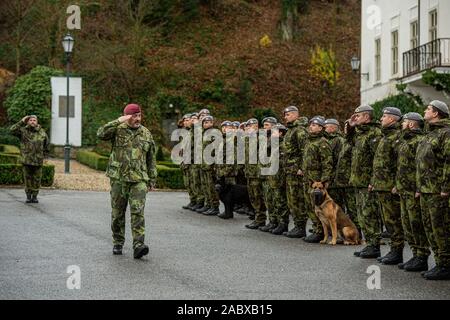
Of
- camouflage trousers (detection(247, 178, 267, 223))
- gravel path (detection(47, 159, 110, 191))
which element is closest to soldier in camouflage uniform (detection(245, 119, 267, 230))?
camouflage trousers (detection(247, 178, 267, 223))

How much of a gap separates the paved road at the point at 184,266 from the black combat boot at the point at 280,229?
28 cm

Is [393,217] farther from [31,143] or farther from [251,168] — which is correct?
[31,143]

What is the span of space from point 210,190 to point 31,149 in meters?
4.38

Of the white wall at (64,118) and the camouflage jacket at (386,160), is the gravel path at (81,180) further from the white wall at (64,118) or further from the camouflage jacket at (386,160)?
the camouflage jacket at (386,160)

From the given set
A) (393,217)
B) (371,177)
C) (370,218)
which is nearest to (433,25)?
(371,177)

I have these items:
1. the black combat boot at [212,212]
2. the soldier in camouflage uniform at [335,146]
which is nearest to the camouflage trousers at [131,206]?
the soldier in camouflage uniform at [335,146]

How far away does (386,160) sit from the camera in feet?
44.3

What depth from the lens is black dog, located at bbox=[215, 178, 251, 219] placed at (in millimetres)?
20547

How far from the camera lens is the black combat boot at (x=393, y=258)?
13.1 metres

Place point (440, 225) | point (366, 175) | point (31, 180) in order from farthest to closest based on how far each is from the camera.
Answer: point (31, 180)
point (366, 175)
point (440, 225)

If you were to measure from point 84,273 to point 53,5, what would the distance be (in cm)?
3589

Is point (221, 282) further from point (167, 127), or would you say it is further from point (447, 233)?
point (167, 127)

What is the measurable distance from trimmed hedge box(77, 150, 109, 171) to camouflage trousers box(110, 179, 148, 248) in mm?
20349
